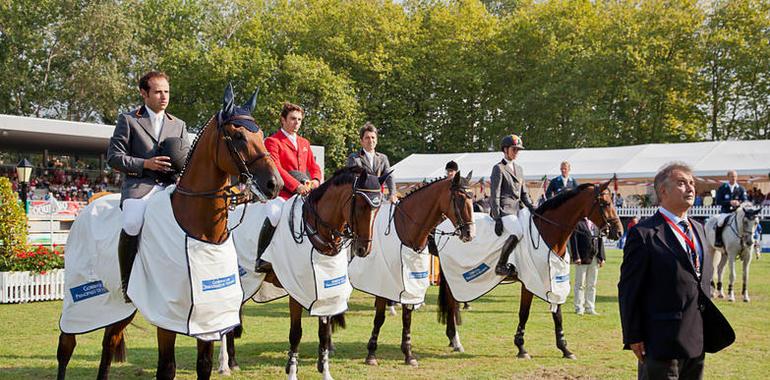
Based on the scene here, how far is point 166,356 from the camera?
16.9ft

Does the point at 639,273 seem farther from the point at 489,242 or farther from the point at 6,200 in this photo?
the point at 6,200

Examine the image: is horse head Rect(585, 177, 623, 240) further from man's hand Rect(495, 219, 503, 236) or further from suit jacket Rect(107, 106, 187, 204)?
suit jacket Rect(107, 106, 187, 204)

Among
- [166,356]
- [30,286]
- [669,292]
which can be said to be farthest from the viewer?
[30,286]

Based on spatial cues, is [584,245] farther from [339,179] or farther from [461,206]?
[339,179]

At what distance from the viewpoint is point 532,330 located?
1081 centimetres

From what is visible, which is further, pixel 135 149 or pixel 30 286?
pixel 30 286

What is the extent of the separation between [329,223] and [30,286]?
9.65 metres

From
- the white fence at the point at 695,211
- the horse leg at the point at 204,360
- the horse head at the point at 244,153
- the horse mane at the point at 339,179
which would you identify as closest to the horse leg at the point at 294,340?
the horse mane at the point at 339,179

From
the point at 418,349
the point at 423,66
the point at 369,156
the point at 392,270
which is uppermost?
the point at 423,66

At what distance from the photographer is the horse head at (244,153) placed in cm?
474

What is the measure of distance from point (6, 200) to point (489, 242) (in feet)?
33.9

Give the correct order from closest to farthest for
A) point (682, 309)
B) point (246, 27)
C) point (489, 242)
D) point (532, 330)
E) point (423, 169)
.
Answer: point (682, 309)
point (489, 242)
point (532, 330)
point (423, 169)
point (246, 27)

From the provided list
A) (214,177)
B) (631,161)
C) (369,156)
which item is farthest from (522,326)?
(631,161)

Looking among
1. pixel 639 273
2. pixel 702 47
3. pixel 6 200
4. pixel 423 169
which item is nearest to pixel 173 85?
pixel 423 169
